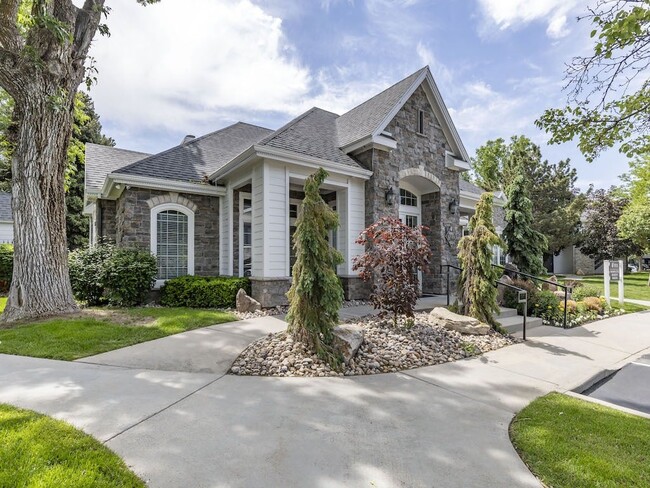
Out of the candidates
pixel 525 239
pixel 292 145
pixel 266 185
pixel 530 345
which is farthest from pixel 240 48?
pixel 525 239

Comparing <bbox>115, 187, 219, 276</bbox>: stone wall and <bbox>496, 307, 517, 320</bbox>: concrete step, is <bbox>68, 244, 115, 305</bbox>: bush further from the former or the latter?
<bbox>496, 307, 517, 320</bbox>: concrete step

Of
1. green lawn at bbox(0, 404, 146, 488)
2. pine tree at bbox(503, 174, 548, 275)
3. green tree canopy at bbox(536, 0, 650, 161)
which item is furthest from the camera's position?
pine tree at bbox(503, 174, 548, 275)

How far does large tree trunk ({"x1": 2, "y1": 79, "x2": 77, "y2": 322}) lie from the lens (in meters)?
7.14

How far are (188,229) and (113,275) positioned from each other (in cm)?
240

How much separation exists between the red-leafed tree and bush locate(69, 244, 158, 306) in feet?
18.6

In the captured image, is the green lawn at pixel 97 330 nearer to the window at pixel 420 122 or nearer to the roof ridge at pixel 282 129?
the roof ridge at pixel 282 129

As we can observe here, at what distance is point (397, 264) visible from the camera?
605 cm

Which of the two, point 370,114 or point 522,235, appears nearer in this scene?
point 370,114

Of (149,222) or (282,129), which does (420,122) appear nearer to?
(282,129)

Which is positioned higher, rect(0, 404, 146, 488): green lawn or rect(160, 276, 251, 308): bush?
rect(160, 276, 251, 308): bush

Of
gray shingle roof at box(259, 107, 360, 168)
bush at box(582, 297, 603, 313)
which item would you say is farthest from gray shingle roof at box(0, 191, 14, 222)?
bush at box(582, 297, 603, 313)

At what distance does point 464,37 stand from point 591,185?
105 feet

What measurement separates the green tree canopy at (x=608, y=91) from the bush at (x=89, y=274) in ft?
33.0

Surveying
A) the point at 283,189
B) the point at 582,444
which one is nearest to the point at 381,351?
the point at 582,444
